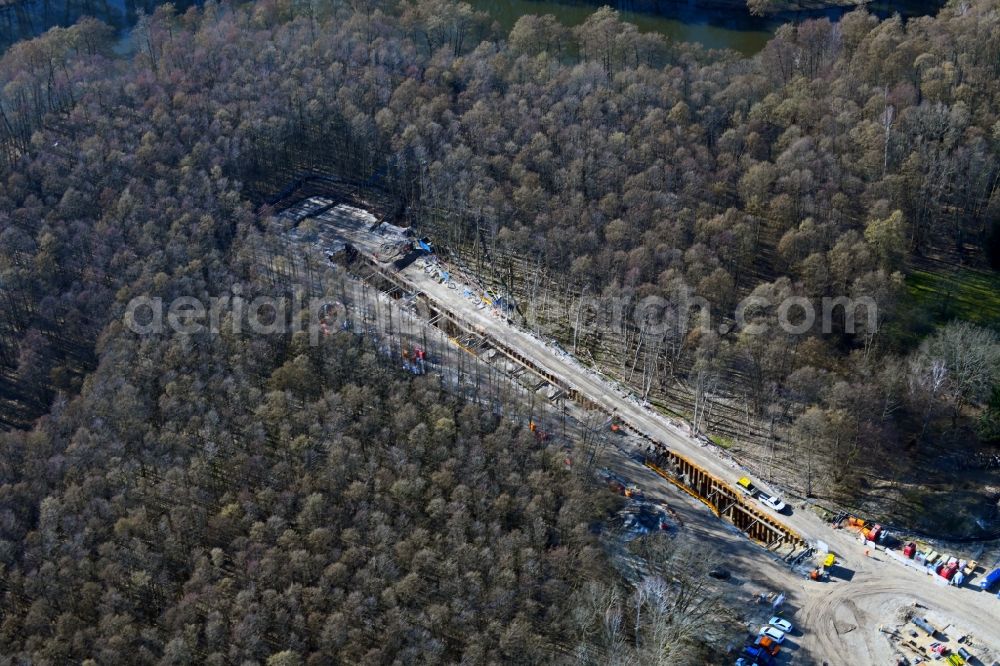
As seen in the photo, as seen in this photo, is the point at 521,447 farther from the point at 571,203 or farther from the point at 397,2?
the point at 397,2

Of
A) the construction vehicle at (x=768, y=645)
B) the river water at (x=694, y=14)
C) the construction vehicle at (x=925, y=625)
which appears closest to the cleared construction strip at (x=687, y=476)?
the construction vehicle at (x=925, y=625)

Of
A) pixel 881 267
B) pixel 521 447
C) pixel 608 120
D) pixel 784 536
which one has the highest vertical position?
pixel 608 120

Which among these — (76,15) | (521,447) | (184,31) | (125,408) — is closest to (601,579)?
(521,447)

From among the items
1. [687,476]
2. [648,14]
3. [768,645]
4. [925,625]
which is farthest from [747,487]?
[648,14]

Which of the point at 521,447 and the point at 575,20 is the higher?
the point at 575,20

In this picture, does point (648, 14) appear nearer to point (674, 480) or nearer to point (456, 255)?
point (456, 255)

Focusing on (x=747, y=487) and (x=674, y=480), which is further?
(x=674, y=480)

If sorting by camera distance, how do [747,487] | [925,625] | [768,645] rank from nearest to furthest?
[768,645], [925,625], [747,487]
